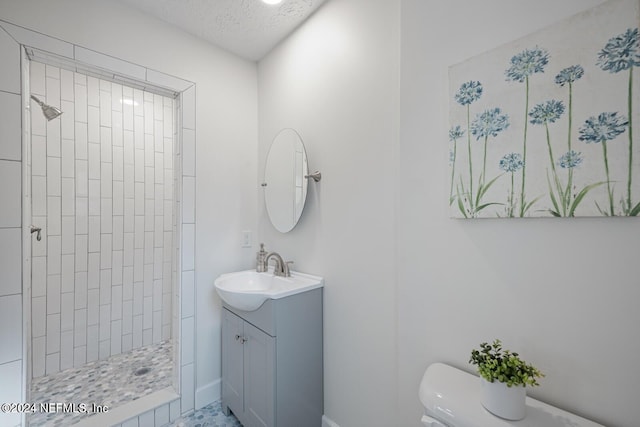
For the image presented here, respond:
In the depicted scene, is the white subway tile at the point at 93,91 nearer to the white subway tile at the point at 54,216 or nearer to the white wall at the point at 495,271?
the white subway tile at the point at 54,216

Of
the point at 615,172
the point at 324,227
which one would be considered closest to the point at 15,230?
the point at 324,227

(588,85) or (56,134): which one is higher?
(56,134)

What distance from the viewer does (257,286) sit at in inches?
69.9

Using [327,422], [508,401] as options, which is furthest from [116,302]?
[508,401]

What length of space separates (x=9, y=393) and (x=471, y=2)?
251cm

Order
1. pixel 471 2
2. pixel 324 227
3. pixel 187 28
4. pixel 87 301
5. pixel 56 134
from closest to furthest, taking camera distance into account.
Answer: pixel 471 2 < pixel 324 227 < pixel 187 28 < pixel 56 134 < pixel 87 301

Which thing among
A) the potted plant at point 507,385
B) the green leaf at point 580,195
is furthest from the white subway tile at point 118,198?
the green leaf at point 580,195

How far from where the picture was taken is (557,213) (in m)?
0.76

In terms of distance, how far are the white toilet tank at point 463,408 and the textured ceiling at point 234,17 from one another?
6.37 feet

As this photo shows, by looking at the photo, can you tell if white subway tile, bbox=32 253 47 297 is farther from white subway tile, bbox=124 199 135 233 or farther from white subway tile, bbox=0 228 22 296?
white subway tile, bbox=0 228 22 296

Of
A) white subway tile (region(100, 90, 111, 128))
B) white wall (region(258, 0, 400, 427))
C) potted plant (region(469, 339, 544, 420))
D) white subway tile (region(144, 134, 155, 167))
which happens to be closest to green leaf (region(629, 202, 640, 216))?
potted plant (region(469, 339, 544, 420))

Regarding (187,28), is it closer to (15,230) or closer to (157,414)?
(15,230)

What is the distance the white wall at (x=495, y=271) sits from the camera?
695mm

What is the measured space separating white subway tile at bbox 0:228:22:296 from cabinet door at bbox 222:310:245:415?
0.99 meters
